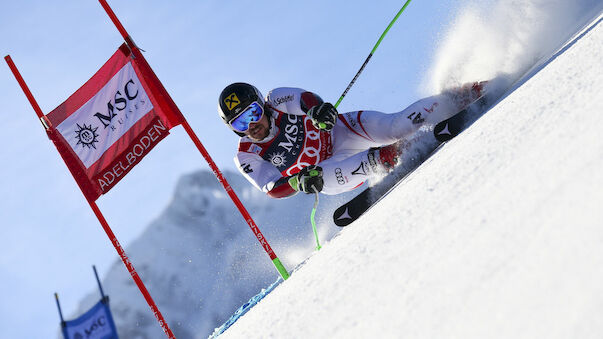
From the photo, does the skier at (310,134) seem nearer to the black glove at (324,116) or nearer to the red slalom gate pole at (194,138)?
the black glove at (324,116)

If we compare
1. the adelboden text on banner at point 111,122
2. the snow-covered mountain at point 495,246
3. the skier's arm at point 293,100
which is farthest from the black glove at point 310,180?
the adelboden text on banner at point 111,122

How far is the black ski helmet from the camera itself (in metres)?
5.04

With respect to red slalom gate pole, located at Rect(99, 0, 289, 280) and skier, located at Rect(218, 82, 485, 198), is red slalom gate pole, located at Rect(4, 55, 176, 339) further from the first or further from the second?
skier, located at Rect(218, 82, 485, 198)

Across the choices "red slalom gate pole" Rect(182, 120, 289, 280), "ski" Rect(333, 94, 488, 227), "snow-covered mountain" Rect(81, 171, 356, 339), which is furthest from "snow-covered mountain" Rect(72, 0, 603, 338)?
"snow-covered mountain" Rect(81, 171, 356, 339)

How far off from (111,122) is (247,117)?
2.63 metres

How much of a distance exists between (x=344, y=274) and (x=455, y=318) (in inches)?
34.9

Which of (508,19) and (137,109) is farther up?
(137,109)

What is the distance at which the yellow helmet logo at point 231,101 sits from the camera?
5047 millimetres

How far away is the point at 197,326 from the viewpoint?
50844 millimetres

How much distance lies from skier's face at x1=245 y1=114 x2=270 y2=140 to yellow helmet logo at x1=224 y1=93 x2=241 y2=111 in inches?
9.8

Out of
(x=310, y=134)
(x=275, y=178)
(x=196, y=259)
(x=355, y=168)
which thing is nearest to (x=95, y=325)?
(x=275, y=178)

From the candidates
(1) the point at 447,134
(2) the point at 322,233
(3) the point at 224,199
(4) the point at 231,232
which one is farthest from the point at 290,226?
(1) the point at 447,134

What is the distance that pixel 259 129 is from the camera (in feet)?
17.1

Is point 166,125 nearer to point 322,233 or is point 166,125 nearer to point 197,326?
point 322,233
